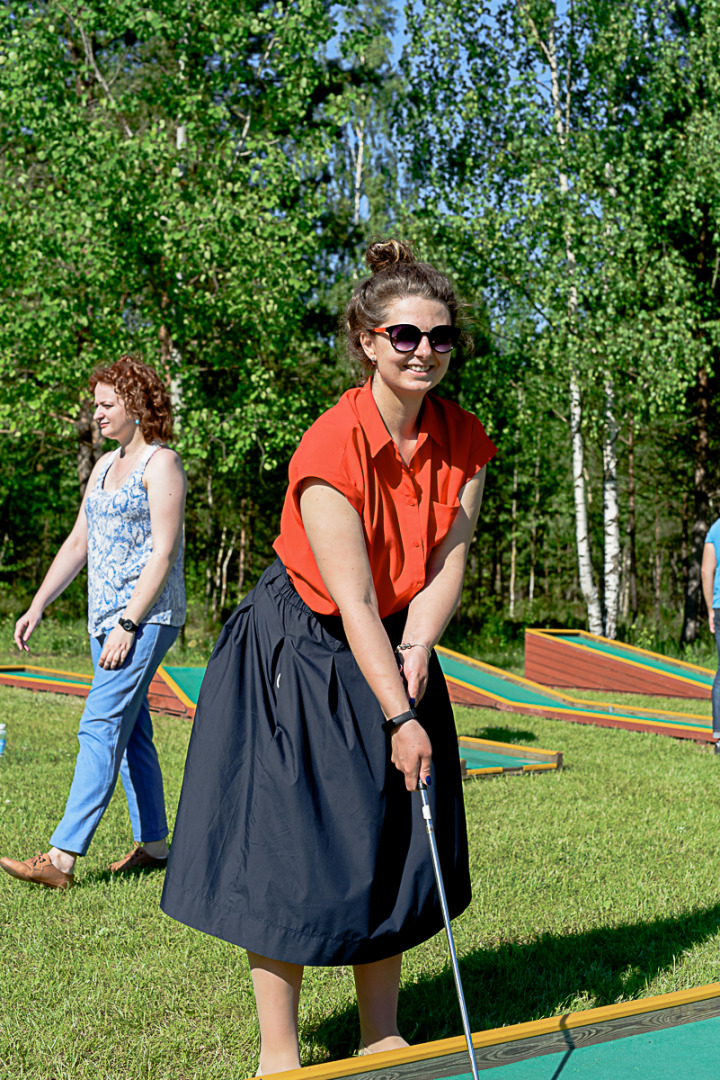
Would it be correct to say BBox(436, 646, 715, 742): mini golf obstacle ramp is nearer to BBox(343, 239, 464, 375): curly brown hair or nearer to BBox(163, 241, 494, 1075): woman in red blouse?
BBox(163, 241, 494, 1075): woman in red blouse

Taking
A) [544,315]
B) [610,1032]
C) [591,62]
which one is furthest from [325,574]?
[591,62]

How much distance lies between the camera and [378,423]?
7.77 feet

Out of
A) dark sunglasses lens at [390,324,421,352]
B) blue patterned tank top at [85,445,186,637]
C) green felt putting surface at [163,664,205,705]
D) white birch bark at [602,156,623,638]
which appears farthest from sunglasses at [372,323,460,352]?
white birch bark at [602,156,623,638]

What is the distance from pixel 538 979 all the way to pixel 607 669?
892cm

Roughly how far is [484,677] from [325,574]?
880 centimetres

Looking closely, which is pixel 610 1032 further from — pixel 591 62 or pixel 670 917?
pixel 591 62

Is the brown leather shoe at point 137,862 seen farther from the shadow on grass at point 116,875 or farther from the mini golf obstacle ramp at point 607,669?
the mini golf obstacle ramp at point 607,669

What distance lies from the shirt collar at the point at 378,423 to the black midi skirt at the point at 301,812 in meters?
0.44

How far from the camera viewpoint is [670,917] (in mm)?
3854

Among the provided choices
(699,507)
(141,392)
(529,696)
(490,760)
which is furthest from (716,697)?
(699,507)

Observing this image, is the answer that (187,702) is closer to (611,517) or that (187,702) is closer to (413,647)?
(413,647)

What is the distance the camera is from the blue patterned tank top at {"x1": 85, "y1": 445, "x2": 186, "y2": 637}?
4.14m

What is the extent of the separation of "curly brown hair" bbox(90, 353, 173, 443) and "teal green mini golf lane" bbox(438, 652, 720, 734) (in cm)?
573

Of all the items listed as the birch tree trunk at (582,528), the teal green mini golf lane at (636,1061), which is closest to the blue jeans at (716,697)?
the teal green mini golf lane at (636,1061)
